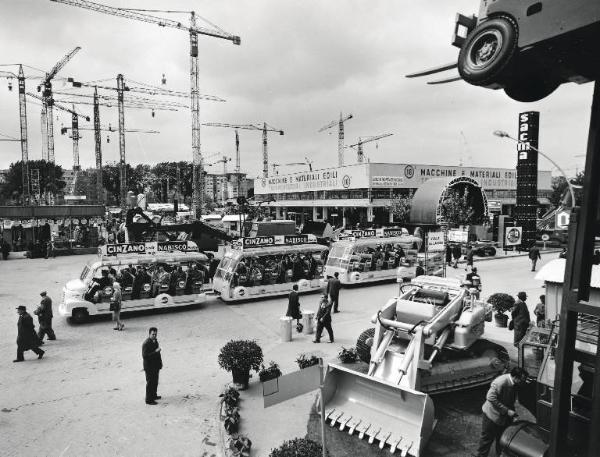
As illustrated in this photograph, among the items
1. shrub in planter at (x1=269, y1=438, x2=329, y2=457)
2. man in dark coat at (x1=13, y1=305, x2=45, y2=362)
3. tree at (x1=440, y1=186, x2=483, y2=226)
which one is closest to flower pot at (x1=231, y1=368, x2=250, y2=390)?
shrub in planter at (x1=269, y1=438, x2=329, y2=457)

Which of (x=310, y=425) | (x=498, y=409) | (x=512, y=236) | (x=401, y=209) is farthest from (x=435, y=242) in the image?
(x=401, y=209)

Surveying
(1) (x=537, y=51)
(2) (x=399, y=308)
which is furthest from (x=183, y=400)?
(1) (x=537, y=51)

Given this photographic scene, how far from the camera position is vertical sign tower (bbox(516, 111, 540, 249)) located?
33.1 meters

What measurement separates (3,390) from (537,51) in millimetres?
11558

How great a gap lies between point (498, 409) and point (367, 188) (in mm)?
38917

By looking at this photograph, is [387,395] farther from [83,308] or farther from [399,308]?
[83,308]

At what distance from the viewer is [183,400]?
355 inches

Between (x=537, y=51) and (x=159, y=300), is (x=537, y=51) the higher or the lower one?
the higher one

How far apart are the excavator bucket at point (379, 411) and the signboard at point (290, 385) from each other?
2228 millimetres

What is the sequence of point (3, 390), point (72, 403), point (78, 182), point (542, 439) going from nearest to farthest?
point (542, 439)
point (72, 403)
point (3, 390)
point (78, 182)

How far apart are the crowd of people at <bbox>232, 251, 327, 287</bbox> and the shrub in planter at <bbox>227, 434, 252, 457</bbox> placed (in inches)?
420

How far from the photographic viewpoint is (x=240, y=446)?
6.86 metres

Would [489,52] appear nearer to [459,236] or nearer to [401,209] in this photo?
[459,236]

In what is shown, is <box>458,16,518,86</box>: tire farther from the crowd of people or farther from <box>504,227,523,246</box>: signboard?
<box>504,227,523,246</box>: signboard
